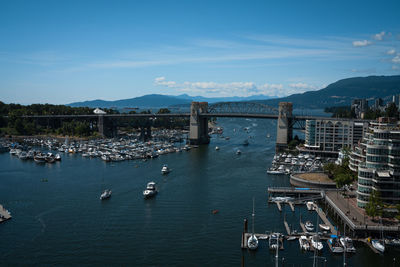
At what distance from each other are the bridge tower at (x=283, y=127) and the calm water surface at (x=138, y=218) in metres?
15.3

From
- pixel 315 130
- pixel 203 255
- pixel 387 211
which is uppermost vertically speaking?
pixel 315 130

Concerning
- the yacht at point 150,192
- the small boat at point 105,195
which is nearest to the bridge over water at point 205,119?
the yacht at point 150,192

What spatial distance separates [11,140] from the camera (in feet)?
212

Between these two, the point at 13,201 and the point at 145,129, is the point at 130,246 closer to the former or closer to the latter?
the point at 13,201

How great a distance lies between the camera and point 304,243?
1923 cm

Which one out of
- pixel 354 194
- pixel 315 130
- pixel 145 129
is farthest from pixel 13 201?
pixel 145 129

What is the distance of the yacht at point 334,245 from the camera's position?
18616mm

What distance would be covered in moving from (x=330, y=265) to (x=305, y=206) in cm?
901

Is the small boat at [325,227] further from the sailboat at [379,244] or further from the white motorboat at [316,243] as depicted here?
the sailboat at [379,244]

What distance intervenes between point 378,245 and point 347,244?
1.53 metres

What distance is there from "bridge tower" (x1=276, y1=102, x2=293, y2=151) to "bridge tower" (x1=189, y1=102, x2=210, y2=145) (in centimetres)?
1401

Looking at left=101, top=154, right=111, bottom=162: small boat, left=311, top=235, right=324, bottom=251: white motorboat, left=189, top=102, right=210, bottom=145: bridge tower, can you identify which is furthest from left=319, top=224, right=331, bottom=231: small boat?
left=189, top=102, right=210, bottom=145: bridge tower

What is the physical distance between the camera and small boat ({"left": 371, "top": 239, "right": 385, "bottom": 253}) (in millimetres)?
18638

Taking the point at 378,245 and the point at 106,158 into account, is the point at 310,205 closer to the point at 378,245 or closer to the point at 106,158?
the point at 378,245
